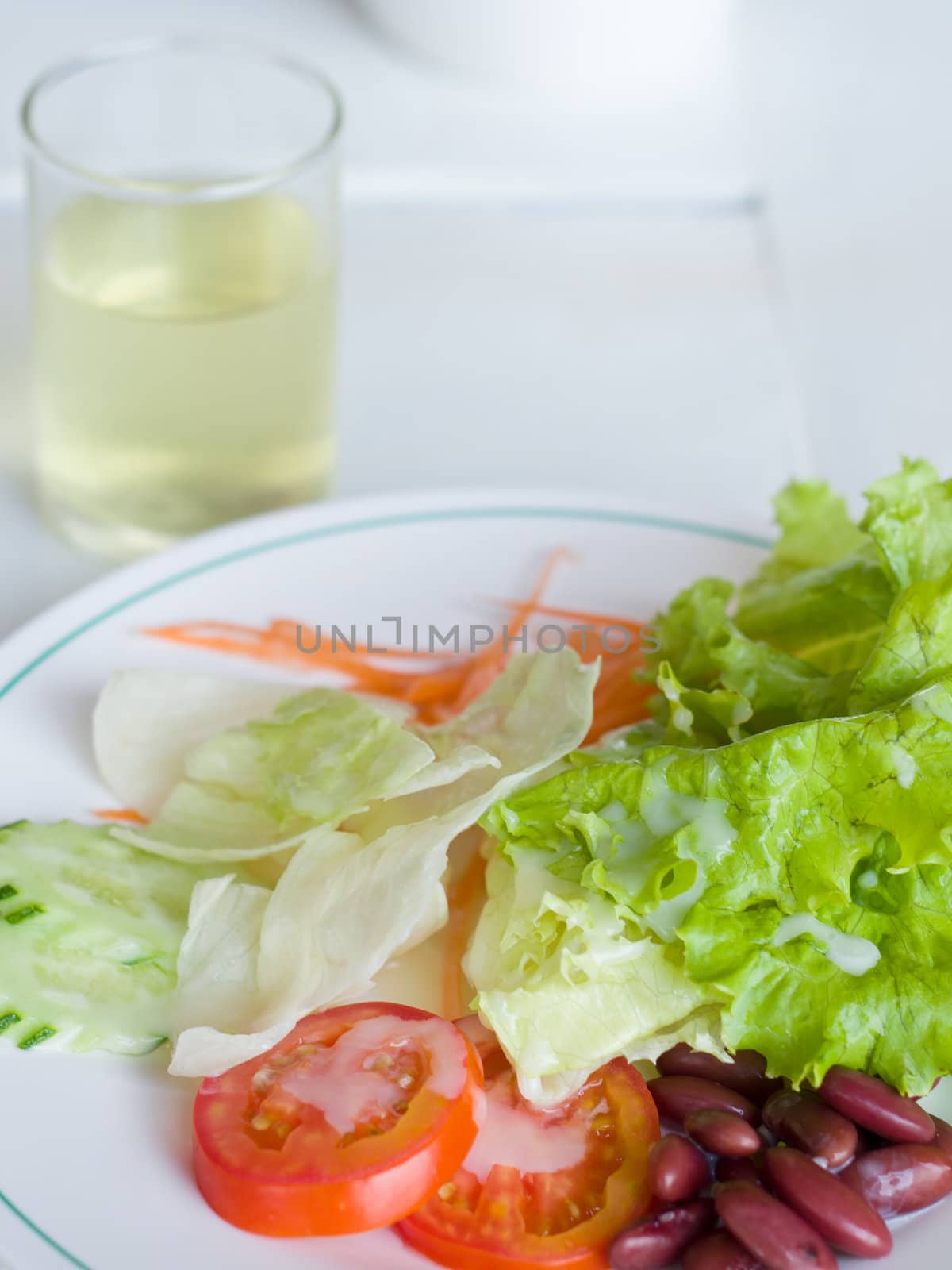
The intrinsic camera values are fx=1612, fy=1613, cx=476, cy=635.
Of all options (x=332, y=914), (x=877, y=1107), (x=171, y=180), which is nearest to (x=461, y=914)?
(x=332, y=914)

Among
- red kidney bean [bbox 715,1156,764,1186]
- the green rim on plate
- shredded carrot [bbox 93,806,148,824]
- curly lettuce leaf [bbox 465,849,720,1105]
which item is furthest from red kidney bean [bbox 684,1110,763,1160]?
the green rim on plate

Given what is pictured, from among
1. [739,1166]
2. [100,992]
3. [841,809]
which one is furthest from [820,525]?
[100,992]

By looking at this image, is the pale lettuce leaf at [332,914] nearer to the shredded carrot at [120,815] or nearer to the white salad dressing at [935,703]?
the shredded carrot at [120,815]

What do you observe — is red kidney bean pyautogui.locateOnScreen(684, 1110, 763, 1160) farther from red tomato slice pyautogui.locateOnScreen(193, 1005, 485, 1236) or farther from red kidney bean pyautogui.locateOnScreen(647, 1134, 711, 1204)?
red tomato slice pyautogui.locateOnScreen(193, 1005, 485, 1236)

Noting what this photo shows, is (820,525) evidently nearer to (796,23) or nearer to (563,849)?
(563,849)

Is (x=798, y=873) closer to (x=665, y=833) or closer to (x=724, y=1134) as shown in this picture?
(x=665, y=833)

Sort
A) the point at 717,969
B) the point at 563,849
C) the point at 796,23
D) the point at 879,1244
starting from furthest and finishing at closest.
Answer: the point at 796,23 → the point at 563,849 → the point at 717,969 → the point at 879,1244

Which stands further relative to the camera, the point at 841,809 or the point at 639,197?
the point at 639,197
